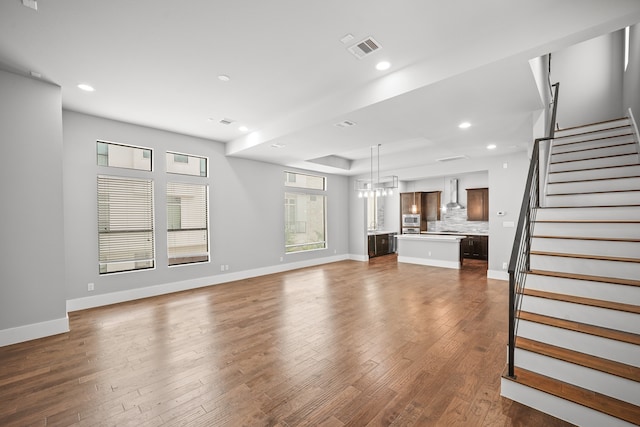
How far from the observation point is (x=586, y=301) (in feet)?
7.45

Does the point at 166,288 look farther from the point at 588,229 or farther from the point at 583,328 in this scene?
the point at 588,229

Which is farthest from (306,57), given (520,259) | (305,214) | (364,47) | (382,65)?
(305,214)

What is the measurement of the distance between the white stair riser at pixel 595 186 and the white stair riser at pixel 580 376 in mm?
2580

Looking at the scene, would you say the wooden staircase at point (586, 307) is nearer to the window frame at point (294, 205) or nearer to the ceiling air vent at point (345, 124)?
the ceiling air vent at point (345, 124)

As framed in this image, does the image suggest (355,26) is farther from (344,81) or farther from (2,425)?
(2,425)

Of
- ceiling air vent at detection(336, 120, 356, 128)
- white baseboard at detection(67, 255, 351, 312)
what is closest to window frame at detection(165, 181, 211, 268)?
white baseboard at detection(67, 255, 351, 312)

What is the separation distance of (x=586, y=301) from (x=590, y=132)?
3.99 metres

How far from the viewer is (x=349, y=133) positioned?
471 centimetres

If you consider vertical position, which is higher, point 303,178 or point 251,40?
point 251,40

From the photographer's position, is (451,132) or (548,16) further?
(451,132)

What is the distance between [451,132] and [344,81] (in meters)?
2.36

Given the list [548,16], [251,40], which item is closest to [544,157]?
[548,16]

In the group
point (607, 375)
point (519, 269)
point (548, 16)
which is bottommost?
point (607, 375)

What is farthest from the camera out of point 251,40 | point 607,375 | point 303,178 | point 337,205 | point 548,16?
point 337,205
